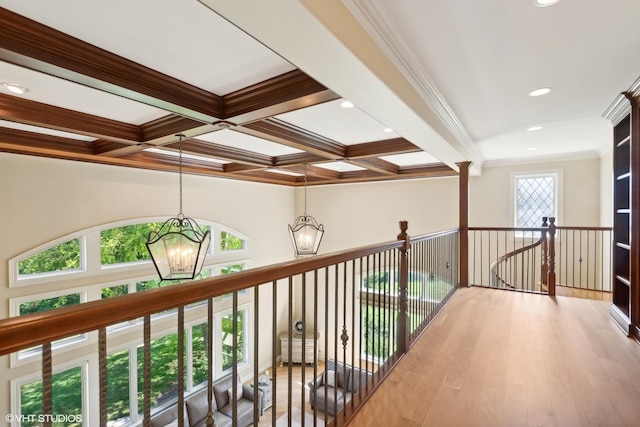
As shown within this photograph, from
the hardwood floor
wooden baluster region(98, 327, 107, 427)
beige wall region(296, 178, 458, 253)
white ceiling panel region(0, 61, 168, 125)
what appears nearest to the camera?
wooden baluster region(98, 327, 107, 427)

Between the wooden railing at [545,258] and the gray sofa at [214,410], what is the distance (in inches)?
186

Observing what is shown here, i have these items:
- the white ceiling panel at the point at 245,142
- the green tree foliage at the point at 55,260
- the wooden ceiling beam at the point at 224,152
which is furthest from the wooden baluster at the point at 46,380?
the green tree foliage at the point at 55,260

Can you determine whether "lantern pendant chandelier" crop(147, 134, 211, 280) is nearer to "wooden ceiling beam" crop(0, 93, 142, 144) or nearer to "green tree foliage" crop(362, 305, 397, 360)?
"wooden ceiling beam" crop(0, 93, 142, 144)

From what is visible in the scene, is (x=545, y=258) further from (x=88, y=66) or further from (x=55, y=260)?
(x=55, y=260)

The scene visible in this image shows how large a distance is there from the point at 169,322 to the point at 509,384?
532cm

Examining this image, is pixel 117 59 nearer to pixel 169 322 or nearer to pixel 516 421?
pixel 516 421

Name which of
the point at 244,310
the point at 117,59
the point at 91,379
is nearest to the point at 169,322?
the point at 91,379

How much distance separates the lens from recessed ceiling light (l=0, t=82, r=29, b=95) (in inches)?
86.6

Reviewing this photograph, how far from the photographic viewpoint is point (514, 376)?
2.17 meters

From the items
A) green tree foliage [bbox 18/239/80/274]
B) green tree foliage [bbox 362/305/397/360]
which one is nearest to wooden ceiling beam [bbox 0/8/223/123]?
green tree foliage [bbox 362/305/397/360]

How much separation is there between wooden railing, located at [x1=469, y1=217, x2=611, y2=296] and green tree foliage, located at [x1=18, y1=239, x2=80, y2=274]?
5898 mm

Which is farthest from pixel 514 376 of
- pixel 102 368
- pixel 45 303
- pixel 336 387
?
pixel 45 303

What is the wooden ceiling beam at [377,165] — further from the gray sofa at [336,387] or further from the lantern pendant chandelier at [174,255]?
the gray sofa at [336,387]

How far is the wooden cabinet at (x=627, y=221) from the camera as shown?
8.73 ft
